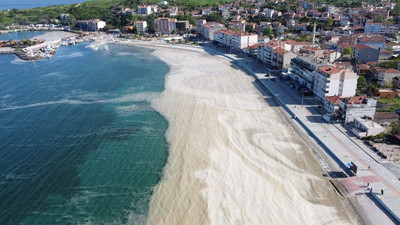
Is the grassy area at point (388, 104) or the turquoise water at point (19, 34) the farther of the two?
the turquoise water at point (19, 34)

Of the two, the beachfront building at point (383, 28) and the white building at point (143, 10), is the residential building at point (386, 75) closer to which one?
the beachfront building at point (383, 28)

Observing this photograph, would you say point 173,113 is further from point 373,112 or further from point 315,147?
point 373,112

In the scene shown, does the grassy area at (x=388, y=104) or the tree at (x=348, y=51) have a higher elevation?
the tree at (x=348, y=51)

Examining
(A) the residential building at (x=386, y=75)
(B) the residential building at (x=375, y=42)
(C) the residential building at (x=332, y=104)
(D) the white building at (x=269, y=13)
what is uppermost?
(D) the white building at (x=269, y=13)

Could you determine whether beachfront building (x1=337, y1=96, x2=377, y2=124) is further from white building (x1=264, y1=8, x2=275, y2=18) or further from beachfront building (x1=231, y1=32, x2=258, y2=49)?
white building (x1=264, y1=8, x2=275, y2=18)

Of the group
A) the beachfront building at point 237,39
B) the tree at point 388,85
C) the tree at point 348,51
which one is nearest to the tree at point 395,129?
the tree at point 388,85

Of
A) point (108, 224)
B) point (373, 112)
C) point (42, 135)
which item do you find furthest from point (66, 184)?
point (373, 112)
